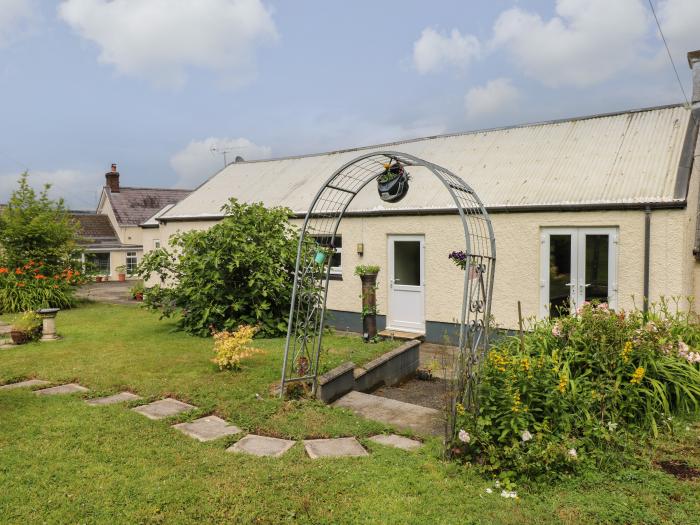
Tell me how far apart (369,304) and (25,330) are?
7141mm

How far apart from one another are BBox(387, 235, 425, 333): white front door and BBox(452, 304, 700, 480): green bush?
5048 mm

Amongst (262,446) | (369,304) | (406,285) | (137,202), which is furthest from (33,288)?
(137,202)

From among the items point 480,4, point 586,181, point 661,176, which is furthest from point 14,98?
point 661,176

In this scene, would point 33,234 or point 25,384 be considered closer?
point 25,384

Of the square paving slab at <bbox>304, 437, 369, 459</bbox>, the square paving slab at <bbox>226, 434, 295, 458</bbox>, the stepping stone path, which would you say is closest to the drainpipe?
the stepping stone path

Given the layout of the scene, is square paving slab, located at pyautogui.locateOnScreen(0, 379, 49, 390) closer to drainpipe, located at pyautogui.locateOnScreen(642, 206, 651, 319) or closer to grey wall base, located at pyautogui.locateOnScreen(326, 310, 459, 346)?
grey wall base, located at pyautogui.locateOnScreen(326, 310, 459, 346)

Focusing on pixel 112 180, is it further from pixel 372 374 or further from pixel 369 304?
pixel 372 374

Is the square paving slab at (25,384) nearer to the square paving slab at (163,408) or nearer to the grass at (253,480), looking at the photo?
the grass at (253,480)

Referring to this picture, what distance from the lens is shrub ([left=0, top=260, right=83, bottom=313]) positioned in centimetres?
1436

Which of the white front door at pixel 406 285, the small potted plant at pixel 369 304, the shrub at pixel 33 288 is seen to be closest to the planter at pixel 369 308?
the small potted plant at pixel 369 304

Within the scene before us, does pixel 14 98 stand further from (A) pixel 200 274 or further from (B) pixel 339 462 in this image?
(B) pixel 339 462

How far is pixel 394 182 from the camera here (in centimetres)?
598

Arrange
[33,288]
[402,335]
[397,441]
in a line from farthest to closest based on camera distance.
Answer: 1. [33,288]
2. [402,335]
3. [397,441]

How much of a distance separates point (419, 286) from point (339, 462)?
7.14 meters
